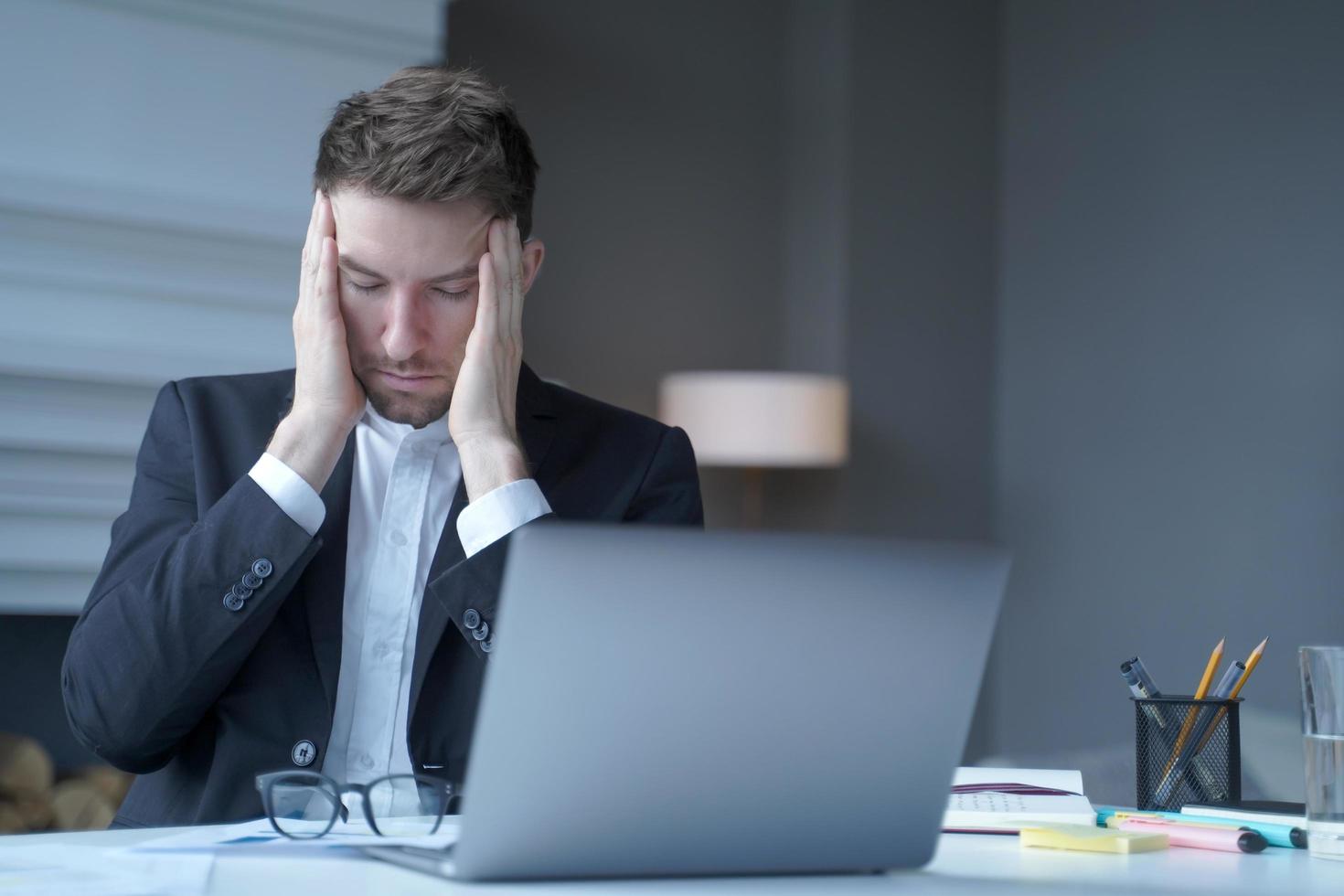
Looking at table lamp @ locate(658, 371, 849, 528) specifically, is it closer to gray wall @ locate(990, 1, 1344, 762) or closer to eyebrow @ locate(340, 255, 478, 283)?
gray wall @ locate(990, 1, 1344, 762)

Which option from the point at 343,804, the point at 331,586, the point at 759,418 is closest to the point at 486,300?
the point at 331,586

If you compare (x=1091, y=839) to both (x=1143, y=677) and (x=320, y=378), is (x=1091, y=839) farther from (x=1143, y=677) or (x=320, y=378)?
(x=320, y=378)


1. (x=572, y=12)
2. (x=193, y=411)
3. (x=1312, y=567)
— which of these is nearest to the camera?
(x=193, y=411)

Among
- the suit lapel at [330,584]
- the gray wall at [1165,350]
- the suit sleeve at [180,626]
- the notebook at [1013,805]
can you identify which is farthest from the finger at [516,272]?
the gray wall at [1165,350]

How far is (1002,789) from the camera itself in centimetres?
116

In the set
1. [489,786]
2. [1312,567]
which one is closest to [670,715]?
[489,786]

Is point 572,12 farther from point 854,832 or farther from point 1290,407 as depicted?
point 854,832

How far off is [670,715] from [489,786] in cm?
9

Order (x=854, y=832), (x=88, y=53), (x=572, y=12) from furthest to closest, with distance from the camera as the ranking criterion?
(x=572, y=12)
(x=88, y=53)
(x=854, y=832)

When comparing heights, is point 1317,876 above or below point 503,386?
below

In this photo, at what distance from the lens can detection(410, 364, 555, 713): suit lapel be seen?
1378mm

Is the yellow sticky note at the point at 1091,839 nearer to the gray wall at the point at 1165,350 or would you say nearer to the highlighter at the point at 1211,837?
the highlighter at the point at 1211,837

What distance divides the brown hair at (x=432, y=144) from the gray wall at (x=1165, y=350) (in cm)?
247

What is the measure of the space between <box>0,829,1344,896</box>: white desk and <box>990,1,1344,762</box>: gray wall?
266 centimetres
